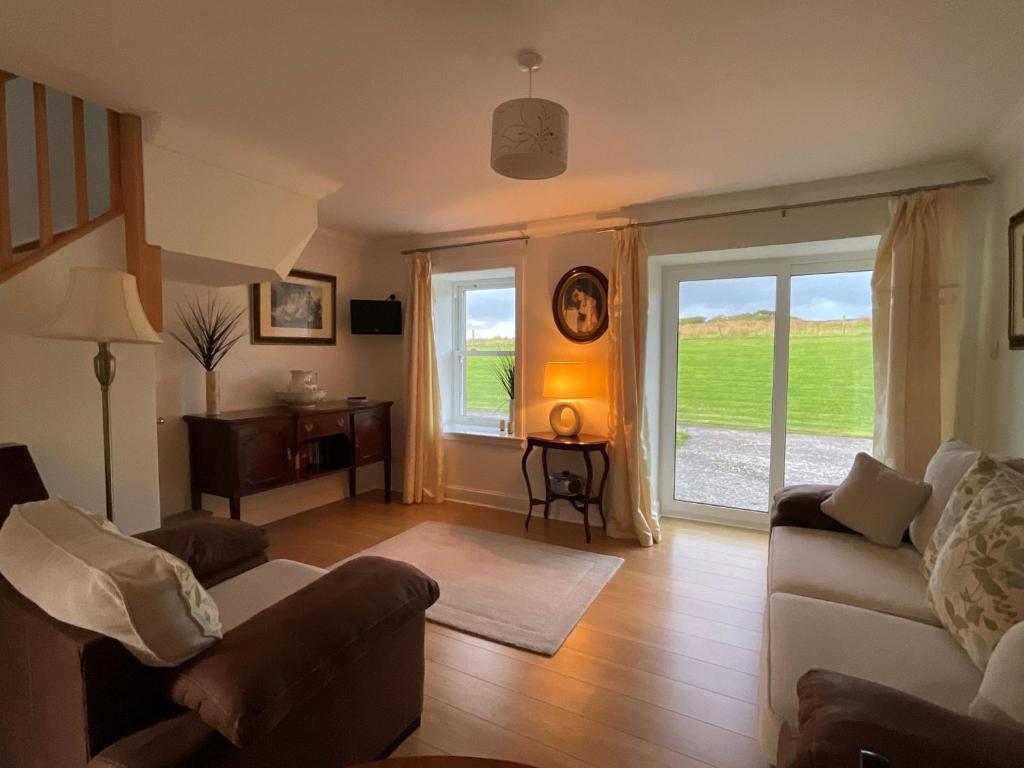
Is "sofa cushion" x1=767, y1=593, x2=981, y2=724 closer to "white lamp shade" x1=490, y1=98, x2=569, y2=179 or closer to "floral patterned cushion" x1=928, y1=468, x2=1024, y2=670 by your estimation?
"floral patterned cushion" x1=928, y1=468, x2=1024, y2=670

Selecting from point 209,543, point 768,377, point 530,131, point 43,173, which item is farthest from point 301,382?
Answer: point 768,377

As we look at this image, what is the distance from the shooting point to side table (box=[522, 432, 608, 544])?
3500 millimetres

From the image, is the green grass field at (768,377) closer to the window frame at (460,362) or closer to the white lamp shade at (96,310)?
the window frame at (460,362)

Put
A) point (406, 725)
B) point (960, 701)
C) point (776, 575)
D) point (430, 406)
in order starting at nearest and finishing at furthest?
point (960, 701)
point (406, 725)
point (776, 575)
point (430, 406)

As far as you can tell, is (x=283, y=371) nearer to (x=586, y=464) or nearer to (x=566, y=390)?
(x=566, y=390)

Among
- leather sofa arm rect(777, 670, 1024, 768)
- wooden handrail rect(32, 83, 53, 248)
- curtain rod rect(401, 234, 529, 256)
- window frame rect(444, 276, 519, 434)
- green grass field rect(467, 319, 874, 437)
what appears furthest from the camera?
window frame rect(444, 276, 519, 434)

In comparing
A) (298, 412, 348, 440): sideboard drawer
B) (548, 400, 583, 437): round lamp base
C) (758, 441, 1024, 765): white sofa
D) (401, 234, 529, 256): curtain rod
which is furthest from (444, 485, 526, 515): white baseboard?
(758, 441, 1024, 765): white sofa

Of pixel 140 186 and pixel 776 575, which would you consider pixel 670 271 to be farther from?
pixel 140 186

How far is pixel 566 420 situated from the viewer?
3.73m

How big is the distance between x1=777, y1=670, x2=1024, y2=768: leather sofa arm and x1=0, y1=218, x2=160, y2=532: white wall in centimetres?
271

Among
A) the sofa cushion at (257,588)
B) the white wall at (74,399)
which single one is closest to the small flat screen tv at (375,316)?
the white wall at (74,399)

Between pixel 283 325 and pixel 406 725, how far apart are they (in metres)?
3.23

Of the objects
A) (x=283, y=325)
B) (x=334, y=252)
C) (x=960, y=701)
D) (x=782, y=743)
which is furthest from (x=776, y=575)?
(x=334, y=252)

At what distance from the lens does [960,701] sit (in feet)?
3.84
